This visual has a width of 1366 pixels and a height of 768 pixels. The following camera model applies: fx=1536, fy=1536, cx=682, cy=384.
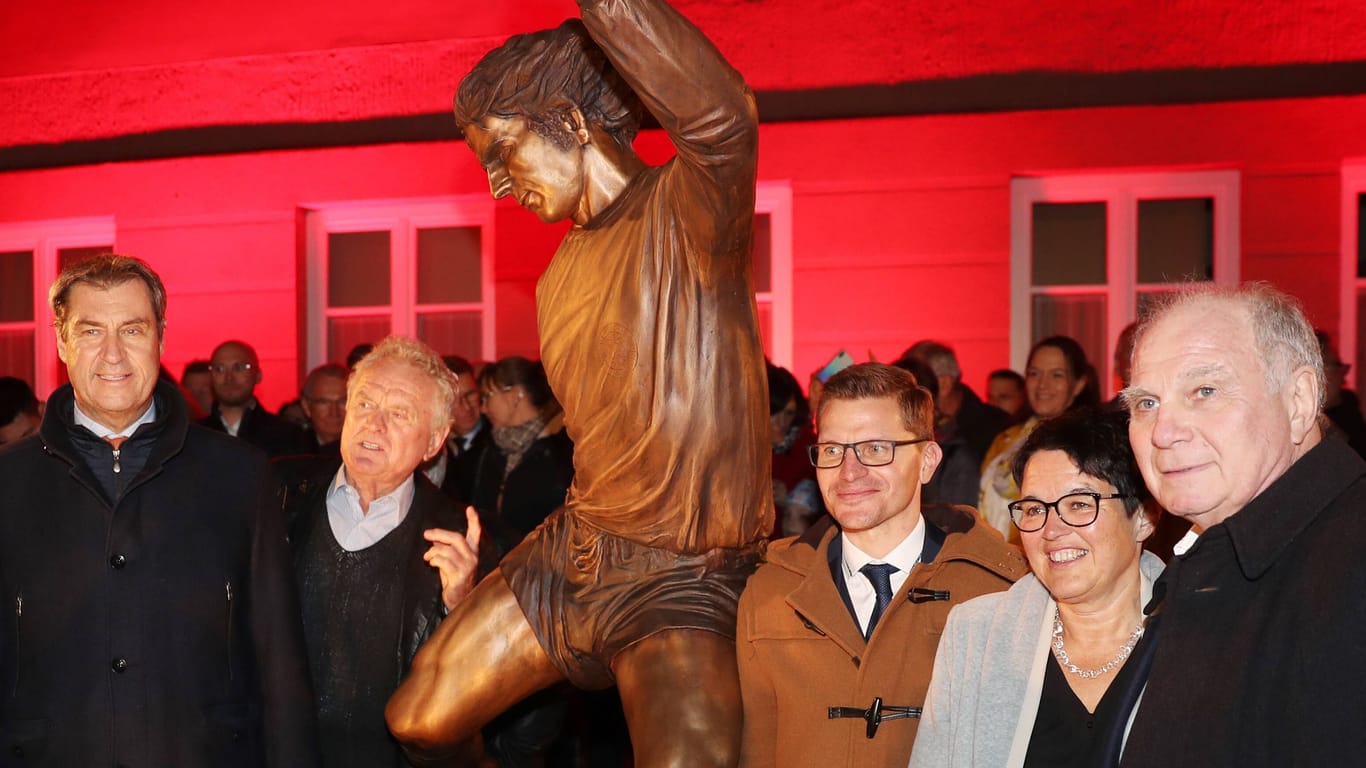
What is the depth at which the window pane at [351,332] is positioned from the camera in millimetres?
10977

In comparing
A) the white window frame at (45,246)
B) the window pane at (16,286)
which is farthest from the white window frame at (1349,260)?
the window pane at (16,286)

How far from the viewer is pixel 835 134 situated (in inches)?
371

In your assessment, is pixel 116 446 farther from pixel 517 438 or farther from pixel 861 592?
pixel 517 438

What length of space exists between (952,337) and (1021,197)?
3.20 ft

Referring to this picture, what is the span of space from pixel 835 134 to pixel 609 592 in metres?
6.18

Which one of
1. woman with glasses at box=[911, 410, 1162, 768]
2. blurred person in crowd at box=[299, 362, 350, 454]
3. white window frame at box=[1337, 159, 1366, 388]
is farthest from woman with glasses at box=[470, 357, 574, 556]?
white window frame at box=[1337, 159, 1366, 388]

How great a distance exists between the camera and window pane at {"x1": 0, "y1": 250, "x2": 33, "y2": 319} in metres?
11.7

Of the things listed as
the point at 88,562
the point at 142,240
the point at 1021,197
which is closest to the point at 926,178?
the point at 1021,197

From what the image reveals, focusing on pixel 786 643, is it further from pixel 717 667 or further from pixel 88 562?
pixel 88 562

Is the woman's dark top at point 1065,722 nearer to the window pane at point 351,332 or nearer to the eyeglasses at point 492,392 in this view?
the eyeglasses at point 492,392

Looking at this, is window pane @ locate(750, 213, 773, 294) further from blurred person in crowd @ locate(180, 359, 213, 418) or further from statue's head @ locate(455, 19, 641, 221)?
statue's head @ locate(455, 19, 641, 221)

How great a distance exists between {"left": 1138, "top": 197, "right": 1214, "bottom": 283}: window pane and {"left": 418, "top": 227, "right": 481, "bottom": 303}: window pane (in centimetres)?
445

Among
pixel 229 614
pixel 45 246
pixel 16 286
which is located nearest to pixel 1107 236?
pixel 229 614

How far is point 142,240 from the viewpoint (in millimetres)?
10992
